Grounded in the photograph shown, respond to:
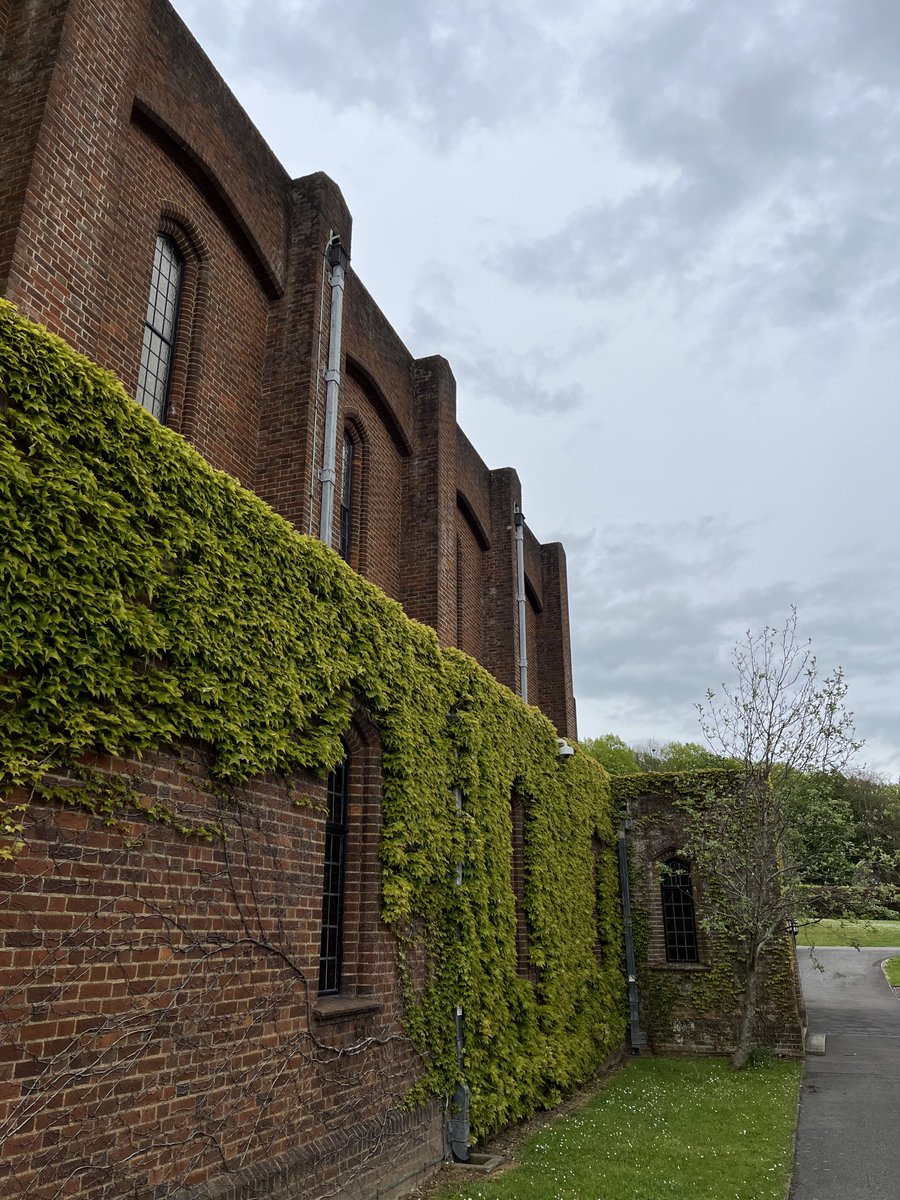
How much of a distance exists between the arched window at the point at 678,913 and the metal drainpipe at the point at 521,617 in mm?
4950

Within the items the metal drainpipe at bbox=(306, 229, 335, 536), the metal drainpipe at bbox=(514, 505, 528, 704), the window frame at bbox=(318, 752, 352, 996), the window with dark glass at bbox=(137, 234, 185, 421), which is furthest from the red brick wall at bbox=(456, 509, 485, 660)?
the window with dark glass at bbox=(137, 234, 185, 421)

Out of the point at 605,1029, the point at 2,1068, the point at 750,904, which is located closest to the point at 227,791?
the point at 2,1068

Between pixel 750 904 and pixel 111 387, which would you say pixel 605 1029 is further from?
pixel 111 387

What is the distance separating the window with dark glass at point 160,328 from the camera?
331 inches

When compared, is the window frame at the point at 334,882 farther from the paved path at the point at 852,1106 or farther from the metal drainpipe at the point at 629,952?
the metal drainpipe at the point at 629,952

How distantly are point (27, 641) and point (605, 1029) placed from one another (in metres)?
13.3

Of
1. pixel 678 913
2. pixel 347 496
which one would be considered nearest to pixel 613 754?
pixel 678 913

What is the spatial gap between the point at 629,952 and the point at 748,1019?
281 cm

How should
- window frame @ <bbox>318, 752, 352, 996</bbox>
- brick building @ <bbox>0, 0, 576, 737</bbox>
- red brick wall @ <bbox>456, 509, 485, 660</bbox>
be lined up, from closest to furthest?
1. brick building @ <bbox>0, 0, 576, 737</bbox>
2. window frame @ <bbox>318, 752, 352, 996</bbox>
3. red brick wall @ <bbox>456, 509, 485, 660</bbox>

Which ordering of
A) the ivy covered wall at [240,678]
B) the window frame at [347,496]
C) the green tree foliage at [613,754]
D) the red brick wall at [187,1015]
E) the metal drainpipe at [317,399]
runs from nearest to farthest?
the red brick wall at [187,1015], the ivy covered wall at [240,678], the metal drainpipe at [317,399], the window frame at [347,496], the green tree foliage at [613,754]

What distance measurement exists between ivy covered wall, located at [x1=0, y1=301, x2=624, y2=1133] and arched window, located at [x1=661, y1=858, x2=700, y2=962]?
6.38 meters

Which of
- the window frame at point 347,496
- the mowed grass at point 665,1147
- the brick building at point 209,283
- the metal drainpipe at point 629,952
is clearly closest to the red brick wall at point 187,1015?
the mowed grass at point 665,1147

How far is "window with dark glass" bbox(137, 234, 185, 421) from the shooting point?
27.6ft

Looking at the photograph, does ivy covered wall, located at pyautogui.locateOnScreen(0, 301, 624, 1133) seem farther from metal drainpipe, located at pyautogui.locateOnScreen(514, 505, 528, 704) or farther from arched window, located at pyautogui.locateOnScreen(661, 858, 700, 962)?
arched window, located at pyautogui.locateOnScreen(661, 858, 700, 962)
